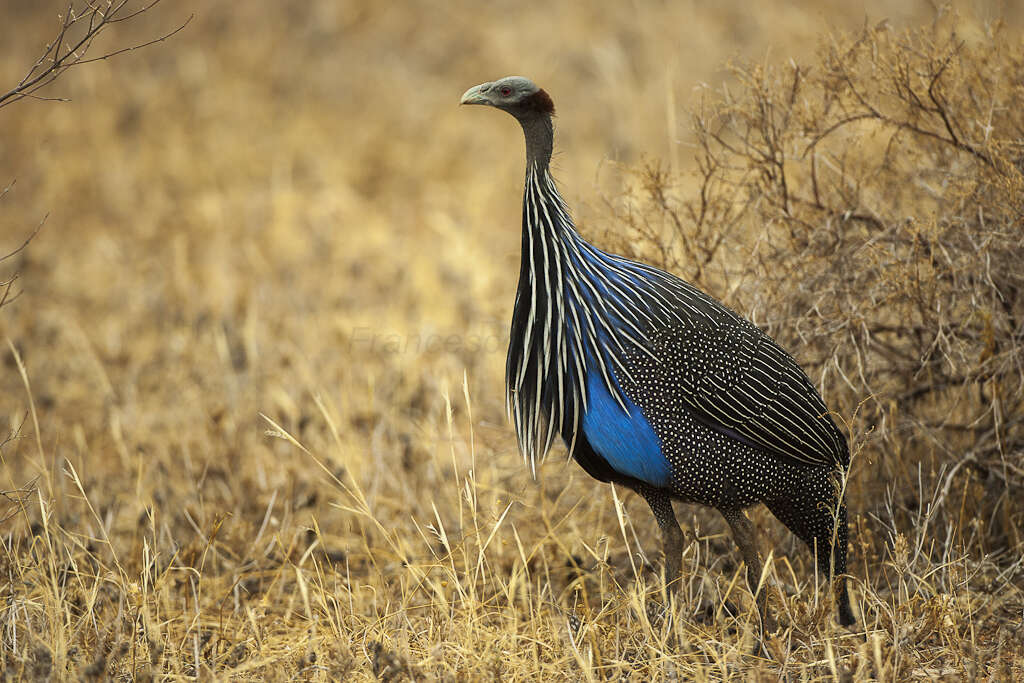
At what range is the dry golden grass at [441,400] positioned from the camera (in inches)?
109

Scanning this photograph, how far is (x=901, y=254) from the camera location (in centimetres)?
317

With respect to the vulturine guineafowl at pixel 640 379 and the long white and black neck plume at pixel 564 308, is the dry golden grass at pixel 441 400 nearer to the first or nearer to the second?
the vulturine guineafowl at pixel 640 379

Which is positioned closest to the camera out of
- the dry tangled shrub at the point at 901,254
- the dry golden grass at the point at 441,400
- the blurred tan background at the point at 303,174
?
the dry golden grass at the point at 441,400

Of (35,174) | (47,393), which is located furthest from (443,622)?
(35,174)

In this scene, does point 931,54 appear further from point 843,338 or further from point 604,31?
point 604,31

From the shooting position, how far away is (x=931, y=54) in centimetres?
316

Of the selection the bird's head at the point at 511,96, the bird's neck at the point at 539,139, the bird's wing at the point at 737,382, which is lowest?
the bird's wing at the point at 737,382

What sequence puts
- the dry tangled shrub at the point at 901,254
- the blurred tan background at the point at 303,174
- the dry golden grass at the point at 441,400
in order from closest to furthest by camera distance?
1. the dry golden grass at the point at 441,400
2. the dry tangled shrub at the point at 901,254
3. the blurred tan background at the point at 303,174

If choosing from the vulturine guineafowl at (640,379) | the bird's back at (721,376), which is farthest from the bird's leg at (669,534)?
the bird's back at (721,376)

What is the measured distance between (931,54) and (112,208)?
17.9 ft

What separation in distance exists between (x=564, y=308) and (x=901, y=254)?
45.7 inches

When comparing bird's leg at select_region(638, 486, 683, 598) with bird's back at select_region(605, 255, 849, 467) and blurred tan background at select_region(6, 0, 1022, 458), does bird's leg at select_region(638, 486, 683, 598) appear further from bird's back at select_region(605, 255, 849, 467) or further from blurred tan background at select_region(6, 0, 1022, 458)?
blurred tan background at select_region(6, 0, 1022, 458)

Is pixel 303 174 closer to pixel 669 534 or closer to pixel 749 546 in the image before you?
pixel 669 534

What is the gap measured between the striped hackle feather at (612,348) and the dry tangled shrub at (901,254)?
42 cm
